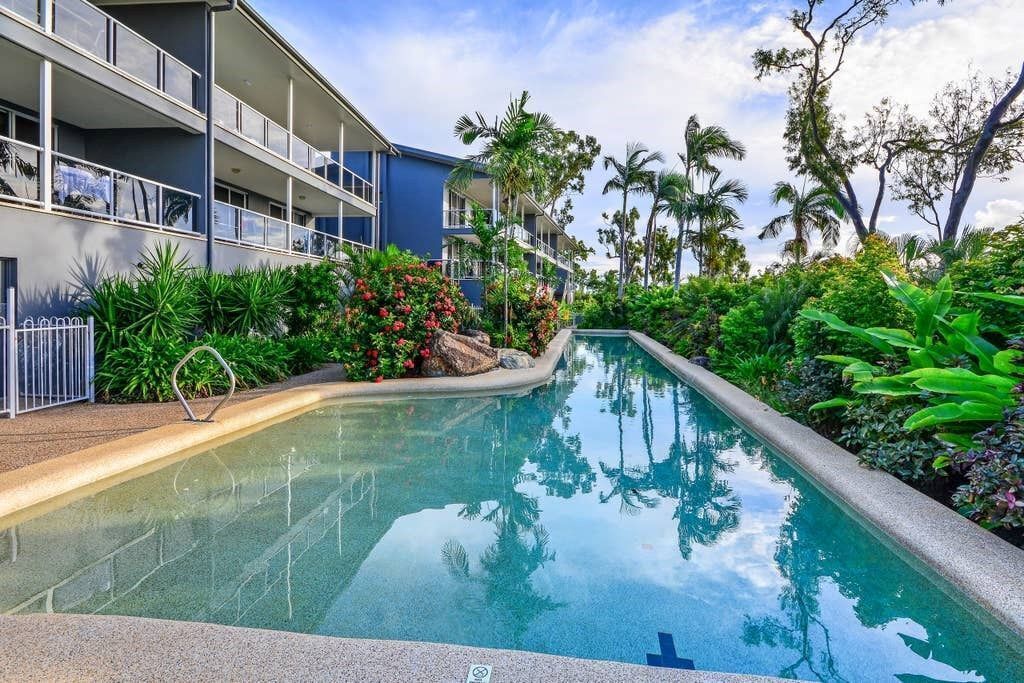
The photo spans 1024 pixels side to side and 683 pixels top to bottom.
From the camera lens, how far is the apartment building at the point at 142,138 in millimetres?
8734

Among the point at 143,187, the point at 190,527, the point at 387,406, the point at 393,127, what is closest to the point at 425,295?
the point at 387,406

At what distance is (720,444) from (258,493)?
17.9 feet

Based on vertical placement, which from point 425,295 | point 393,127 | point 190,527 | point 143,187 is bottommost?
point 190,527

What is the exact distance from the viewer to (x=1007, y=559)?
3592 mm

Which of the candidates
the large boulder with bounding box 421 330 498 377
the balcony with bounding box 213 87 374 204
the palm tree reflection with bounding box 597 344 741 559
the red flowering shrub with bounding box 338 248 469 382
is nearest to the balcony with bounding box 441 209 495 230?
the balcony with bounding box 213 87 374 204

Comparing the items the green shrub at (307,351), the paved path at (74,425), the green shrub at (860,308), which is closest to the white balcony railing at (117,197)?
the green shrub at (307,351)

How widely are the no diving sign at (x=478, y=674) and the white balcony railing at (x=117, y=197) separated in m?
9.97

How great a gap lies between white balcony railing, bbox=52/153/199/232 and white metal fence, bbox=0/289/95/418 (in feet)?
6.90

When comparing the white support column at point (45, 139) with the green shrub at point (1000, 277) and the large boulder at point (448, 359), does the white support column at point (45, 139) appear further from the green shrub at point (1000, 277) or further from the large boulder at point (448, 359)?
the green shrub at point (1000, 277)

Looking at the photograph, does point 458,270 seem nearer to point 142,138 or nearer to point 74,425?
point 142,138

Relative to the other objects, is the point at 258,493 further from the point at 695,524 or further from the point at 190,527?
the point at 695,524

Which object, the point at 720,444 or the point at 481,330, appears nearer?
the point at 720,444

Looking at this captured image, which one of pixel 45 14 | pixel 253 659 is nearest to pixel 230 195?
pixel 45 14

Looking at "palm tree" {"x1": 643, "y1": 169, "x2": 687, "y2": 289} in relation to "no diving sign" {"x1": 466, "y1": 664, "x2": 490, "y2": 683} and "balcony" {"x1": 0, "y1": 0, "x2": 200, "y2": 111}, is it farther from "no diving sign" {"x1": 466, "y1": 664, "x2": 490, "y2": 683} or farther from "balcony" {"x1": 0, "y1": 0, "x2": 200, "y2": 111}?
"no diving sign" {"x1": 466, "y1": 664, "x2": 490, "y2": 683}
